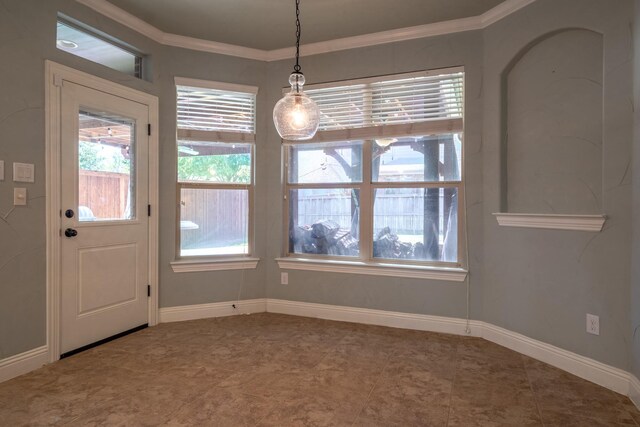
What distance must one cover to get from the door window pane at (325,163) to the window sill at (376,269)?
0.81 m

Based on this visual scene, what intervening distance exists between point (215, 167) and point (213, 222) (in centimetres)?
55

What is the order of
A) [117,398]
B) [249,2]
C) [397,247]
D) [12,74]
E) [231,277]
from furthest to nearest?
[231,277] → [397,247] → [249,2] → [12,74] → [117,398]

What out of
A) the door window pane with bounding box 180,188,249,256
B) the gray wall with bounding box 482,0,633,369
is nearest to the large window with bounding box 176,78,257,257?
the door window pane with bounding box 180,188,249,256

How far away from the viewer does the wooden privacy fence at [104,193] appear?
113 inches

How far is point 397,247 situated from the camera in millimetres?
3545

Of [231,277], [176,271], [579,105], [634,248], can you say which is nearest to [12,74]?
[176,271]

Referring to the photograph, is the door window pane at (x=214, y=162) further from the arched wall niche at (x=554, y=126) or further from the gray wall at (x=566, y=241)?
the arched wall niche at (x=554, y=126)

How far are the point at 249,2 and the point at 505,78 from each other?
2.12 meters

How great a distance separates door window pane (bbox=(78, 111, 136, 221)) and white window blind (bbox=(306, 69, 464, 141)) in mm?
1738

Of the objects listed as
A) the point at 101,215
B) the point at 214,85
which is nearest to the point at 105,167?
the point at 101,215

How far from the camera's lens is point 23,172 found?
8.02 feet

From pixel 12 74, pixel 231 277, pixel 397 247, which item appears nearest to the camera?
pixel 12 74

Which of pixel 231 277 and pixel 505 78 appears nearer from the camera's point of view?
pixel 505 78

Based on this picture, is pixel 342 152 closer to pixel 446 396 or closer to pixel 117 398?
pixel 446 396
